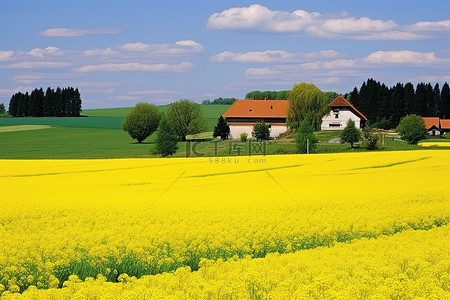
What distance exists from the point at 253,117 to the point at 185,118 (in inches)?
455

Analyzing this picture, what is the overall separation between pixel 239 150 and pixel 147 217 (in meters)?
45.3

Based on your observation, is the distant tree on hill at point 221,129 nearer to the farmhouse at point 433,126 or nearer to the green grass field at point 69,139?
the green grass field at point 69,139

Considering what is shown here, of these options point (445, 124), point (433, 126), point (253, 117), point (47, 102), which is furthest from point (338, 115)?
point (47, 102)

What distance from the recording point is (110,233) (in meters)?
15.1

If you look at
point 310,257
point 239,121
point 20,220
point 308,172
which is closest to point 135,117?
point 239,121

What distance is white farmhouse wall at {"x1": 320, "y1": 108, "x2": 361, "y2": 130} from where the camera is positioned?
10525cm

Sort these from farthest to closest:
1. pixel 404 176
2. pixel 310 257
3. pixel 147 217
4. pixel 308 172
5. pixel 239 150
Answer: pixel 239 150
pixel 308 172
pixel 404 176
pixel 147 217
pixel 310 257

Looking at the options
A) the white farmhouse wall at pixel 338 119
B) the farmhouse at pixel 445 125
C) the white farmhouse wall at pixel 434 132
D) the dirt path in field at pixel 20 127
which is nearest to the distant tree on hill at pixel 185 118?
the white farmhouse wall at pixel 338 119

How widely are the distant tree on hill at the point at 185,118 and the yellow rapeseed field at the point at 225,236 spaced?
229 feet

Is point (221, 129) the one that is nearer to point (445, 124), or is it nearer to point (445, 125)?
point (445, 125)

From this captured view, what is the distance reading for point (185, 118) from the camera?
327ft

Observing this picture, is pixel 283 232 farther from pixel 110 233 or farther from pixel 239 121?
pixel 239 121

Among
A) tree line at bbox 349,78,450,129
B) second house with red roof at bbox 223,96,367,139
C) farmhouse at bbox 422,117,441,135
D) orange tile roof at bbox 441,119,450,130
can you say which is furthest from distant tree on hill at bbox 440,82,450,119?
second house with red roof at bbox 223,96,367,139

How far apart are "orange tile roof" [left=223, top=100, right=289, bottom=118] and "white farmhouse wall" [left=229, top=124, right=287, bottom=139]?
1.99 metres
